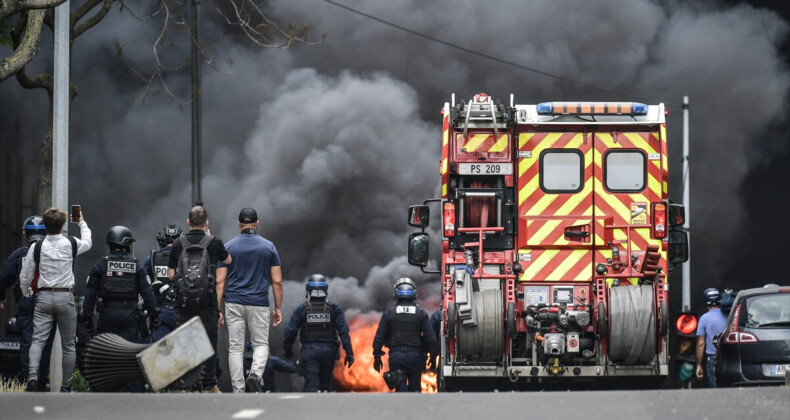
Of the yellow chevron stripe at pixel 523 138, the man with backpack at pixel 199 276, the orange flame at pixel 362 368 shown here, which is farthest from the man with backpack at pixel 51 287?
the orange flame at pixel 362 368

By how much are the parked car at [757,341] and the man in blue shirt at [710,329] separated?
7.37ft

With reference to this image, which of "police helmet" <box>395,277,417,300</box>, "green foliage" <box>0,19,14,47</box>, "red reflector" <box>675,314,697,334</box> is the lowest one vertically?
"red reflector" <box>675,314,697,334</box>

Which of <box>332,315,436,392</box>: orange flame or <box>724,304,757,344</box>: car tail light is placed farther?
<box>332,315,436,392</box>: orange flame

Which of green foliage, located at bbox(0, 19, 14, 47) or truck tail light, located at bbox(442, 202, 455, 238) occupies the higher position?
green foliage, located at bbox(0, 19, 14, 47)

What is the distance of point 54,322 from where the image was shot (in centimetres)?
1294

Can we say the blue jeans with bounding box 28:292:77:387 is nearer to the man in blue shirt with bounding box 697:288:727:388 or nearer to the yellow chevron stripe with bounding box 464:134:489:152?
the yellow chevron stripe with bounding box 464:134:489:152

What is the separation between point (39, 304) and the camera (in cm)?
1274

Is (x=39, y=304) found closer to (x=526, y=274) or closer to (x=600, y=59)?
(x=526, y=274)

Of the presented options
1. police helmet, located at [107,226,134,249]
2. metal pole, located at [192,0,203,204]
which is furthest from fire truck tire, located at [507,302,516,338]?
metal pole, located at [192,0,203,204]

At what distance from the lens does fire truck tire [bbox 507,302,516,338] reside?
1416 centimetres

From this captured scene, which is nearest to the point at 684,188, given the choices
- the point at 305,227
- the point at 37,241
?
the point at 305,227

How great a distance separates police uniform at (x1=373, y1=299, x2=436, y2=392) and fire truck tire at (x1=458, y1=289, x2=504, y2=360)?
2.13 m

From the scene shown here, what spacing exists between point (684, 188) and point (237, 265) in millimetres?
11007

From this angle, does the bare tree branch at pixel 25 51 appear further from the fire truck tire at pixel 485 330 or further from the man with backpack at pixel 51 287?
the fire truck tire at pixel 485 330
